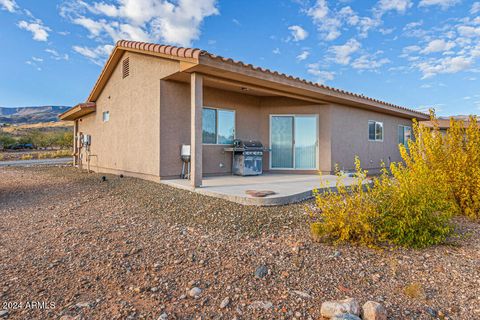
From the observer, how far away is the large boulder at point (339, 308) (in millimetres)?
2025

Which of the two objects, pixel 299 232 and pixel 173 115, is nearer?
pixel 299 232

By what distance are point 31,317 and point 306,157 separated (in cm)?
904

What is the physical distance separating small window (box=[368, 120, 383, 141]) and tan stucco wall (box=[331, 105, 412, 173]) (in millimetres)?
173

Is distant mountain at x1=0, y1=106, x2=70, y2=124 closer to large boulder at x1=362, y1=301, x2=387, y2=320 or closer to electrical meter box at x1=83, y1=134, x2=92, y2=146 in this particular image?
Result: electrical meter box at x1=83, y1=134, x2=92, y2=146

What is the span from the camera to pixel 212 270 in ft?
9.02

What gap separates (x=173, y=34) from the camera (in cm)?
1248

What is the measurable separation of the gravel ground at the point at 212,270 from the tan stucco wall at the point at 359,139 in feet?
20.3

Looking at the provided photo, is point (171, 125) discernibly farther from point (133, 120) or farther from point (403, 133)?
point (403, 133)

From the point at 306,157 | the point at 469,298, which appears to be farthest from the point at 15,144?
the point at 469,298

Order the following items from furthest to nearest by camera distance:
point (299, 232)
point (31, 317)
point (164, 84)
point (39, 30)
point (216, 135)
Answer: point (39, 30)
point (216, 135)
point (164, 84)
point (299, 232)
point (31, 317)

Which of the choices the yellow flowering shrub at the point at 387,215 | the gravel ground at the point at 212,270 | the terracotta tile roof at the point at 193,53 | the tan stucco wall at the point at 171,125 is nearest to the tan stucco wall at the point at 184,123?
the tan stucco wall at the point at 171,125

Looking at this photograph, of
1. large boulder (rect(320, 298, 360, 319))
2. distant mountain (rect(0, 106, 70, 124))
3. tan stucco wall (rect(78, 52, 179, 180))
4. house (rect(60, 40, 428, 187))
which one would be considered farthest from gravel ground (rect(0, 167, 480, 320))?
distant mountain (rect(0, 106, 70, 124))

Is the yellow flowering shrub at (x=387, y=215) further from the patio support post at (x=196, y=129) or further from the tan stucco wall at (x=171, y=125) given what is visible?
the tan stucco wall at (x=171, y=125)

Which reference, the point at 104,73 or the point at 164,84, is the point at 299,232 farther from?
the point at 104,73
